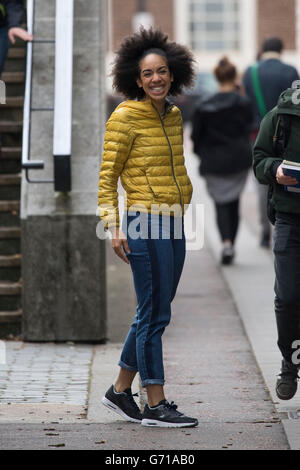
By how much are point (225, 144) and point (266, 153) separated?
221 inches

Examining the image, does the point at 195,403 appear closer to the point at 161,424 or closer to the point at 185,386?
the point at 185,386

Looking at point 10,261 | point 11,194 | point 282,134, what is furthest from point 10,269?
point 282,134

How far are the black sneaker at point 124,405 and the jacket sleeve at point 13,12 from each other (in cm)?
397

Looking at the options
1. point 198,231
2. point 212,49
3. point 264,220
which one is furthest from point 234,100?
point 212,49

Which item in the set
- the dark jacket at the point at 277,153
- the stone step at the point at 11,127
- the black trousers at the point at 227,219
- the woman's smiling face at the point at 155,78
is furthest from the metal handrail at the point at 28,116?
the black trousers at the point at 227,219

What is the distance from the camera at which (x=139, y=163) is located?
599cm

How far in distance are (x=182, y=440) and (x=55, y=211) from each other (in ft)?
9.03

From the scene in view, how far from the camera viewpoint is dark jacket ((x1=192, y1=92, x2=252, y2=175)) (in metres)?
11.8

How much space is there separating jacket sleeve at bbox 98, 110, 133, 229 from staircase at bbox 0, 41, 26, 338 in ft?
8.79

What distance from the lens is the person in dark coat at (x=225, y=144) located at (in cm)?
1180

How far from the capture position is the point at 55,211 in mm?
8156
